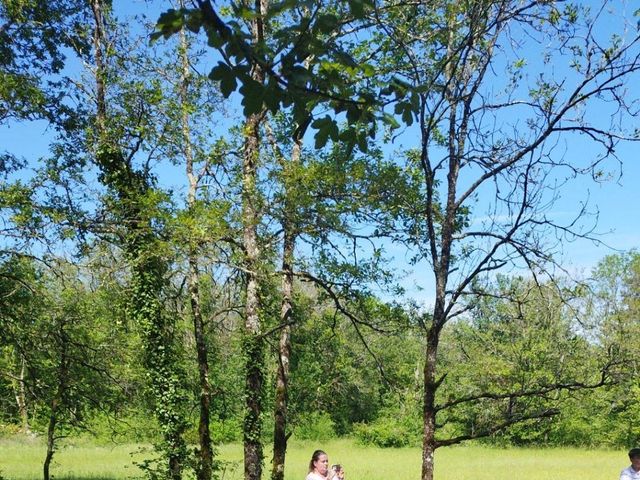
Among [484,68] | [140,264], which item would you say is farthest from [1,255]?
[484,68]

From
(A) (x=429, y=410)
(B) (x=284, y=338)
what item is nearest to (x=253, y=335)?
(B) (x=284, y=338)

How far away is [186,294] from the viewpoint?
15539 millimetres

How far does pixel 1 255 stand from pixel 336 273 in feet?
18.6

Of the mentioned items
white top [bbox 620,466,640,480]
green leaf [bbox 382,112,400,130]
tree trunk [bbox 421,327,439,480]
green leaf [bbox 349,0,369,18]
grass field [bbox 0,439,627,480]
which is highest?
green leaf [bbox 349,0,369,18]

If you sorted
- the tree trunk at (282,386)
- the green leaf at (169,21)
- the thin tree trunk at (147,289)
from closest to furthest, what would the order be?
the green leaf at (169,21), the thin tree trunk at (147,289), the tree trunk at (282,386)

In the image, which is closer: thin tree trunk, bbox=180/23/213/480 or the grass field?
thin tree trunk, bbox=180/23/213/480

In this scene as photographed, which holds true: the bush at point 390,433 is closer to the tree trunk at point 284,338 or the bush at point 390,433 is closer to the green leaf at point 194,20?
the tree trunk at point 284,338

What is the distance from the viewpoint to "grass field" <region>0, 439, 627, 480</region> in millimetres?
23109

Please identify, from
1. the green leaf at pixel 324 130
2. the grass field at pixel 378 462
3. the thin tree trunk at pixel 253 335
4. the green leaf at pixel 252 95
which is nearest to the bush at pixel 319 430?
the grass field at pixel 378 462

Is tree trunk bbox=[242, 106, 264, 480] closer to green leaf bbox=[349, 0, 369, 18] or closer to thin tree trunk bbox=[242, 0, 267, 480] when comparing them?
thin tree trunk bbox=[242, 0, 267, 480]

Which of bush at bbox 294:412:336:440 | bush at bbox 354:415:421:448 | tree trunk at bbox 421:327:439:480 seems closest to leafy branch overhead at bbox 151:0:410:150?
tree trunk at bbox 421:327:439:480

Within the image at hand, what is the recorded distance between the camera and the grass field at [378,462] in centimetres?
2311

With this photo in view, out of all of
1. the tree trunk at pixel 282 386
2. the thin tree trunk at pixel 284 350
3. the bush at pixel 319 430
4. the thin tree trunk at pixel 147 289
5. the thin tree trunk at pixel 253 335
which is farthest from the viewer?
the bush at pixel 319 430

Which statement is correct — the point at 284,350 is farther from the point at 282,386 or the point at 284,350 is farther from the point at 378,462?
the point at 378,462
